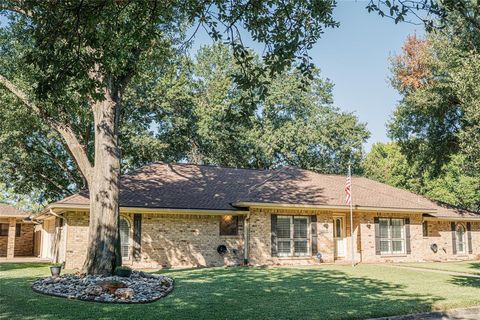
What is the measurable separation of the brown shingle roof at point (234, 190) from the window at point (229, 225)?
599 millimetres

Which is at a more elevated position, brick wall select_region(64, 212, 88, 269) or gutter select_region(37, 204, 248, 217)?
gutter select_region(37, 204, 248, 217)

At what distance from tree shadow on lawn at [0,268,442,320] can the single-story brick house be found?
5.17 metres

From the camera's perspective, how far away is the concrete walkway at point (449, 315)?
797 cm

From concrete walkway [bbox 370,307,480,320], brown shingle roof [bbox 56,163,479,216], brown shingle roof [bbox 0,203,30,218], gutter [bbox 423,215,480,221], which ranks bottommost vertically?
concrete walkway [bbox 370,307,480,320]

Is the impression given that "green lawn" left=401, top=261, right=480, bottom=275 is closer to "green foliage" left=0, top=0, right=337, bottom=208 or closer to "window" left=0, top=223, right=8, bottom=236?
"green foliage" left=0, top=0, right=337, bottom=208

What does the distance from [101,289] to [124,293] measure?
2.24 feet

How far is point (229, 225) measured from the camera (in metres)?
19.2

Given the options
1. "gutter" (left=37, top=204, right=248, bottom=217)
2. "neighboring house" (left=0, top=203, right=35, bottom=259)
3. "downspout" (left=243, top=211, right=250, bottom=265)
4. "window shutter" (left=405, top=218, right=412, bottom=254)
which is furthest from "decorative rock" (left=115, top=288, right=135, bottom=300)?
"neighboring house" (left=0, top=203, right=35, bottom=259)

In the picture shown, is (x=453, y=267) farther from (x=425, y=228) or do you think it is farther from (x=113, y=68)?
(x=113, y=68)

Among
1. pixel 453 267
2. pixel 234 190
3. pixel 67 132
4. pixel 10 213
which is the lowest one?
pixel 453 267

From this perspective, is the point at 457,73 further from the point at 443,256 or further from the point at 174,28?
the point at 174,28

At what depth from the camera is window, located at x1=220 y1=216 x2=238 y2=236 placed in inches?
752

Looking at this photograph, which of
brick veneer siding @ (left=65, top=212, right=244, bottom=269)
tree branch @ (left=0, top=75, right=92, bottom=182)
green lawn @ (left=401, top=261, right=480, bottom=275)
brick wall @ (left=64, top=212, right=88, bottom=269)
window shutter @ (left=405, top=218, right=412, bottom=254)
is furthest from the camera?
window shutter @ (left=405, top=218, right=412, bottom=254)

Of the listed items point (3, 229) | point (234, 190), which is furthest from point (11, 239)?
point (234, 190)
